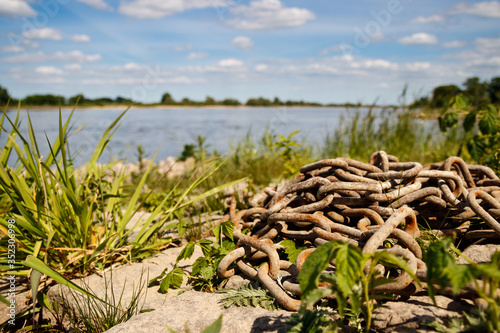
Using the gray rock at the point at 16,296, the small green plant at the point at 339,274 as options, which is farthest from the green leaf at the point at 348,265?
the gray rock at the point at 16,296

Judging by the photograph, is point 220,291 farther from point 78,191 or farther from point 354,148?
point 354,148

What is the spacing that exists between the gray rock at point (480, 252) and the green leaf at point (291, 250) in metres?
0.78

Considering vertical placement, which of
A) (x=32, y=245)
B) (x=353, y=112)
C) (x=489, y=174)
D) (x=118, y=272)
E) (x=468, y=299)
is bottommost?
(x=118, y=272)

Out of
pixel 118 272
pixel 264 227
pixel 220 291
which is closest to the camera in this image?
pixel 220 291

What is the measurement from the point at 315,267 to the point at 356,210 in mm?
931

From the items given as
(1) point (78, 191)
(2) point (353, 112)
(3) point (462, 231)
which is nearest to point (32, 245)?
(1) point (78, 191)

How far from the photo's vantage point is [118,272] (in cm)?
235

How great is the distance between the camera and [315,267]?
1.13 metres

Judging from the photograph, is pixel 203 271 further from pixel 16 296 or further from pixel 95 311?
pixel 16 296

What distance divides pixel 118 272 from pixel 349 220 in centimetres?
153

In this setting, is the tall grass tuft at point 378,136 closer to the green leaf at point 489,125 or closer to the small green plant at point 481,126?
the small green plant at point 481,126

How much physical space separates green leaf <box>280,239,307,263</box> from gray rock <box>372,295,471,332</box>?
52 cm

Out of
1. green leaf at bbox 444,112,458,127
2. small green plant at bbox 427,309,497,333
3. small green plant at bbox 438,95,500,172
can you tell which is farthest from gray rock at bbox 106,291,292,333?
green leaf at bbox 444,112,458,127

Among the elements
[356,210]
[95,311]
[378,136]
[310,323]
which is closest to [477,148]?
[356,210]
